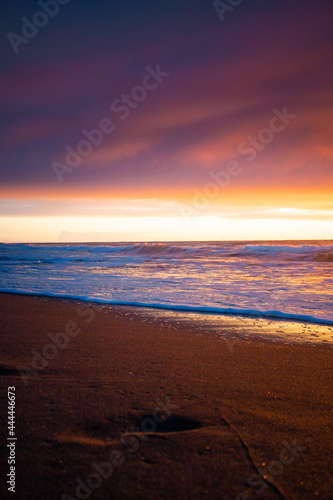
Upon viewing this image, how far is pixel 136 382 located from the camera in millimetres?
2986

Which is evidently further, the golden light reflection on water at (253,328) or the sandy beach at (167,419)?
the golden light reflection on water at (253,328)

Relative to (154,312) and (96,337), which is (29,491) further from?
(154,312)

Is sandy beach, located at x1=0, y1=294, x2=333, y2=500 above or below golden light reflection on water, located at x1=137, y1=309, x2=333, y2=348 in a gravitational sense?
above

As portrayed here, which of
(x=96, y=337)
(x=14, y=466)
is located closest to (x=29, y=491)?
(x=14, y=466)

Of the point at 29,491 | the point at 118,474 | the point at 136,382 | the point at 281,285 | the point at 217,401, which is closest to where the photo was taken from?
the point at 29,491

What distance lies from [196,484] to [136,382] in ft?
4.44

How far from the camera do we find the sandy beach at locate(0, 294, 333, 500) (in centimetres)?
171

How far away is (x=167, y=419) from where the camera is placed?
2.35 meters

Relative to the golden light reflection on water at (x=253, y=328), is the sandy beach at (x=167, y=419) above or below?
above

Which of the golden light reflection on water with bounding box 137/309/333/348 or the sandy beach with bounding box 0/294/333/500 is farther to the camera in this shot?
the golden light reflection on water with bounding box 137/309/333/348

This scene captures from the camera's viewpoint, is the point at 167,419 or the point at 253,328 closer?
the point at 167,419

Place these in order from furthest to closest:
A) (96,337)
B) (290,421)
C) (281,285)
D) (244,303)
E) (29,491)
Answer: (281,285) < (244,303) < (96,337) < (290,421) < (29,491)

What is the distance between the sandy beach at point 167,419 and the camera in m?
1.71

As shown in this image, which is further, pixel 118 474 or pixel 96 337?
pixel 96 337
